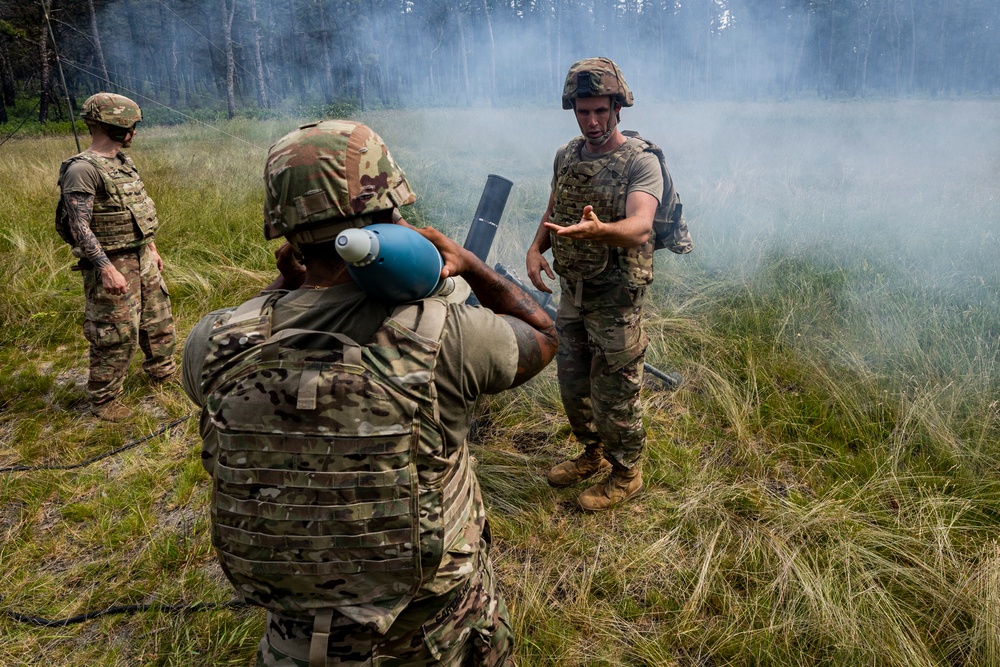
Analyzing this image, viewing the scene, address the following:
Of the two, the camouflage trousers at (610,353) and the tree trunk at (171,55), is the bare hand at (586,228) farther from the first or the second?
the tree trunk at (171,55)

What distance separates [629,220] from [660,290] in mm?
3194

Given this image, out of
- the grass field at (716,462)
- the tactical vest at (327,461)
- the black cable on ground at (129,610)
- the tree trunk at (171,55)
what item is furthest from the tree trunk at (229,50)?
the tactical vest at (327,461)

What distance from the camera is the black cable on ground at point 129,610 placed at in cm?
257

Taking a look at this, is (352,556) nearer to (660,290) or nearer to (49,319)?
(660,290)

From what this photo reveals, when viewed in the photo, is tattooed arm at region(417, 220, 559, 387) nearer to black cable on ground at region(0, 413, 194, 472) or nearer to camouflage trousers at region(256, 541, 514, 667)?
camouflage trousers at region(256, 541, 514, 667)

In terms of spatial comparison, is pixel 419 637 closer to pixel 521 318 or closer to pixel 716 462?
pixel 521 318

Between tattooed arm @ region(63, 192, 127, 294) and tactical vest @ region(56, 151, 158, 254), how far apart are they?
0.09m

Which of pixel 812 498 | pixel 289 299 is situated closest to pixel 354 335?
pixel 289 299

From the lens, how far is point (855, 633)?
222 cm

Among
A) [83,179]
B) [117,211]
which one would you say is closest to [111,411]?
[117,211]

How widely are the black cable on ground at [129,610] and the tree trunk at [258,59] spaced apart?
11.3 metres

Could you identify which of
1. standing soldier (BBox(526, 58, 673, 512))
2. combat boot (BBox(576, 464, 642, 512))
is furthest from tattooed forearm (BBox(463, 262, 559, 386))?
combat boot (BBox(576, 464, 642, 512))

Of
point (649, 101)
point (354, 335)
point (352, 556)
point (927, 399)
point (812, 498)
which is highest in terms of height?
point (649, 101)

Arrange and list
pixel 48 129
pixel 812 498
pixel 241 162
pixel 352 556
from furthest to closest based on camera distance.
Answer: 1. pixel 48 129
2. pixel 241 162
3. pixel 812 498
4. pixel 352 556
